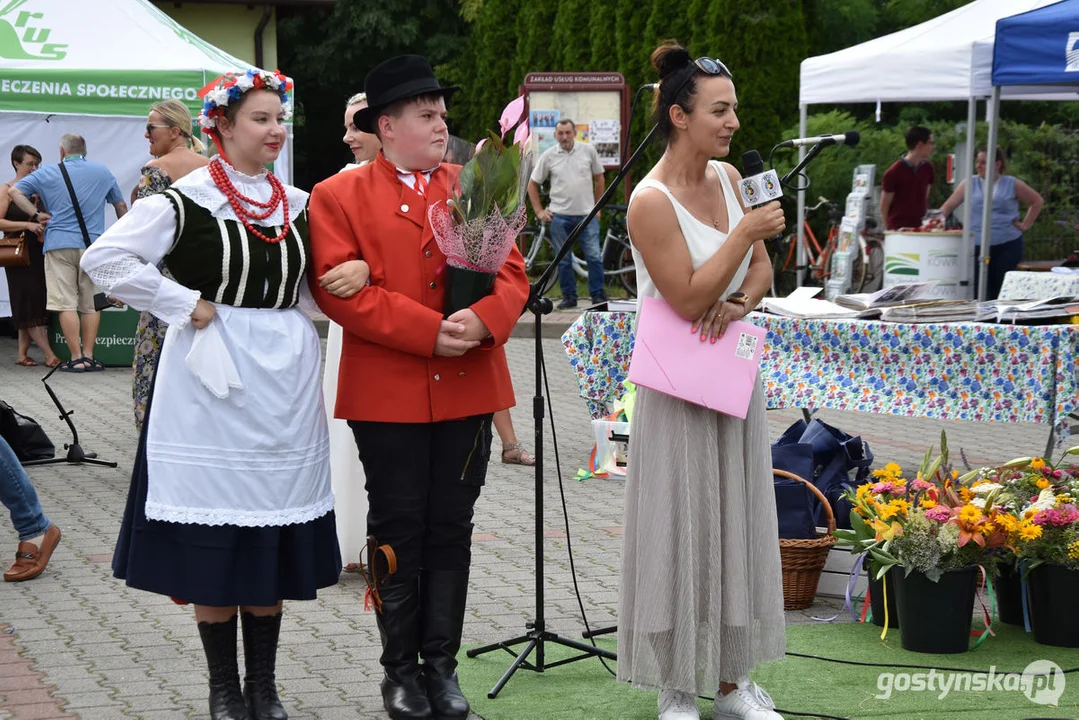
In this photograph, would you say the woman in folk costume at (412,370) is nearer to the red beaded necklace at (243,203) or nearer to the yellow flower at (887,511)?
the red beaded necklace at (243,203)

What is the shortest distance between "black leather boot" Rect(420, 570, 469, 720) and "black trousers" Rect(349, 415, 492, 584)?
4 cm

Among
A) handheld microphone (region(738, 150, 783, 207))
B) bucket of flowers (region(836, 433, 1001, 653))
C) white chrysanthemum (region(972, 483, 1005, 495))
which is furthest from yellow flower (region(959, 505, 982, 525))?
handheld microphone (region(738, 150, 783, 207))

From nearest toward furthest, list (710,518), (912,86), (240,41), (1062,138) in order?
1. (710,518)
2. (912,86)
3. (1062,138)
4. (240,41)

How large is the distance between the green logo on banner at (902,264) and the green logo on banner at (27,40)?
7.58 meters

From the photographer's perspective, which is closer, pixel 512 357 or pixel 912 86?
pixel 912 86

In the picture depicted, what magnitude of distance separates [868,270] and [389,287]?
39.0 ft

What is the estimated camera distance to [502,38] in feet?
72.2

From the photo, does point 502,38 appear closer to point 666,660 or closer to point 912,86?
point 912,86

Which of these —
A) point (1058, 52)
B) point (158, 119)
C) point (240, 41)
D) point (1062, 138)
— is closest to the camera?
point (158, 119)

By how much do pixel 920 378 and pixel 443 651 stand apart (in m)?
3.21

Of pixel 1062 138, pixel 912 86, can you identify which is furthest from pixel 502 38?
pixel 912 86

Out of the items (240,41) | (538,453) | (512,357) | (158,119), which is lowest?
(512,357)

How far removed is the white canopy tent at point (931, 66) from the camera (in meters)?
10.8

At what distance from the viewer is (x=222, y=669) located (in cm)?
390
